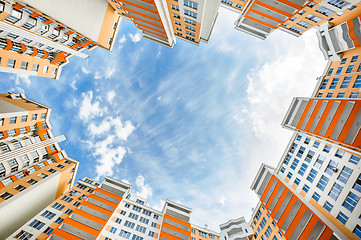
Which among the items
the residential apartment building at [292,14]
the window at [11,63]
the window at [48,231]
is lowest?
the window at [48,231]

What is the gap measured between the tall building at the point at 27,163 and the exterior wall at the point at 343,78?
69258mm

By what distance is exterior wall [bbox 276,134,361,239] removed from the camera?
22.0 meters

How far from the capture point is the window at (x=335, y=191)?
2370 cm

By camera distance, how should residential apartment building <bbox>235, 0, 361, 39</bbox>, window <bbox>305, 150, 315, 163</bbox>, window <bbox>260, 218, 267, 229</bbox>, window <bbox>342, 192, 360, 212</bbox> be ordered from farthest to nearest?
window <bbox>260, 218, 267, 229</bbox> < window <bbox>305, 150, 315, 163</bbox> < residential apartment building <bbox>235, 0, 361, 39</bbox> < window <bbox>342, 192, 360, 212</bbox>

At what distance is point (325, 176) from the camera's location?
2650 cm

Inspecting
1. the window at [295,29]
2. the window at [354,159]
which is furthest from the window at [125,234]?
the window at [295,29]

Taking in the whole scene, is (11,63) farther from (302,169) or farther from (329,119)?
(302,169)

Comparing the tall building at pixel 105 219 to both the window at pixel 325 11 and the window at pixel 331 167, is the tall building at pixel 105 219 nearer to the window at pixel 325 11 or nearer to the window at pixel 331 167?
the window at pixel 331 167

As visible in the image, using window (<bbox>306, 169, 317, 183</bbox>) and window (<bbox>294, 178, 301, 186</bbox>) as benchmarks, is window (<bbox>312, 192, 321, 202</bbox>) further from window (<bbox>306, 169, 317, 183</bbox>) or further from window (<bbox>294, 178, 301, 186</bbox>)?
window (<bbox>294, 178, 301, 186</bbox>)

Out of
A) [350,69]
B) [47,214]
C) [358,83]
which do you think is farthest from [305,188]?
[47,214]

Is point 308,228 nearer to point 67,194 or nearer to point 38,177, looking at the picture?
point 67,194

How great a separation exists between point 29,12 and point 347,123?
5590cm

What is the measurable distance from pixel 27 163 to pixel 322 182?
63762mm

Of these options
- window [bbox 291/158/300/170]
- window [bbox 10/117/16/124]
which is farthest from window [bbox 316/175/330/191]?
window [bbox 10/117/16/124]
